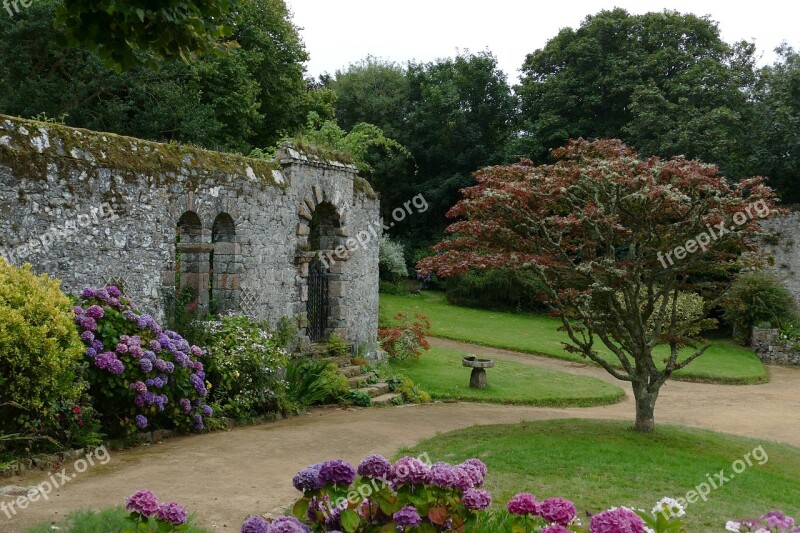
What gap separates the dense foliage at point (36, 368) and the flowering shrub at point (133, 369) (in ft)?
1.46

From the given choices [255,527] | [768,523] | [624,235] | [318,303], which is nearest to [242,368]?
[318,303]

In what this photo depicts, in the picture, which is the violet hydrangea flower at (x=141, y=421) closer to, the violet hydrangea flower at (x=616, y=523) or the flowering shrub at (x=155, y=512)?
the flowering shrub at (x=155, y=512)

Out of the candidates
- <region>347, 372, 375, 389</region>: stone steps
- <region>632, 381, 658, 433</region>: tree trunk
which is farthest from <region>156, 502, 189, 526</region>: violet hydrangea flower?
<region>347, 372, 375, 389</region>: stone steps

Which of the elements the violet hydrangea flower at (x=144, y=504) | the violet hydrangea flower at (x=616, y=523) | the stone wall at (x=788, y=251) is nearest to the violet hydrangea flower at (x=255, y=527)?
the violet hydrangea flower at (x=144, y=504)

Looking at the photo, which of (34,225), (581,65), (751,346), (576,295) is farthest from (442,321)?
(34,225)

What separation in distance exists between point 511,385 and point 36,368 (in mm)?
9753

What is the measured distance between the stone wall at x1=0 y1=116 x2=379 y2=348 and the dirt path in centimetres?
239

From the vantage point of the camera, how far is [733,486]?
6.80 meters

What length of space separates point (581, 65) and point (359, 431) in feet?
79.7

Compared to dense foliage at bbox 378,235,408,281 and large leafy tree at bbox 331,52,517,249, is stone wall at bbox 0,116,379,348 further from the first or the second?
large leafy tree at bbox 331,52,517,249

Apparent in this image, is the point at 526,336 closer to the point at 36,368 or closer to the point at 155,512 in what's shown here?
the point at 36,368

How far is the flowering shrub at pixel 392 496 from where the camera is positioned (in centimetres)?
362

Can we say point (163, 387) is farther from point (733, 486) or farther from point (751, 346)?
point (751, 346)

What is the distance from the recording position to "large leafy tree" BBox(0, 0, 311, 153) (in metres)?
19.3
